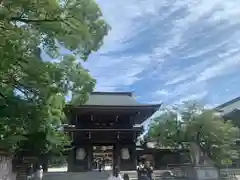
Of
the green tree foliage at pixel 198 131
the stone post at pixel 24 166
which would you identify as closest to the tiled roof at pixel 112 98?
the green tree foliage at pixel 198 131

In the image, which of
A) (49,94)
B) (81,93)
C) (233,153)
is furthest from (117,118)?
(49,94)

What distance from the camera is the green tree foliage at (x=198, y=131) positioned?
18641 millimetres

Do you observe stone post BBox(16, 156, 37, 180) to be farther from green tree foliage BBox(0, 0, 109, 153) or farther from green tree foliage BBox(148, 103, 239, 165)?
green tree foliage BBox(148, 103, 239, 165)

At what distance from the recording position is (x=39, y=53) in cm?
819

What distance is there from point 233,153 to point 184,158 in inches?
291

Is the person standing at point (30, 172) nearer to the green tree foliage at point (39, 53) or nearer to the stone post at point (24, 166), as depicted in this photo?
the stone post at point (24, 166)

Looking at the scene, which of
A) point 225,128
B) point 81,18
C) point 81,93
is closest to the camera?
point 81,18

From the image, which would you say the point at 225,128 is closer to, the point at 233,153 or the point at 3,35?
the point at 233,153

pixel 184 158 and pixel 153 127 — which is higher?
pixel 153 127

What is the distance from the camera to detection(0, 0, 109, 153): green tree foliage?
6.30 m

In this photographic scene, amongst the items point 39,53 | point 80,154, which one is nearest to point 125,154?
point 80,154

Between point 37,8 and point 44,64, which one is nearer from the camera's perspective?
point 37,8

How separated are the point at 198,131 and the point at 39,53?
14677mm

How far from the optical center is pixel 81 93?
9.93 metres
